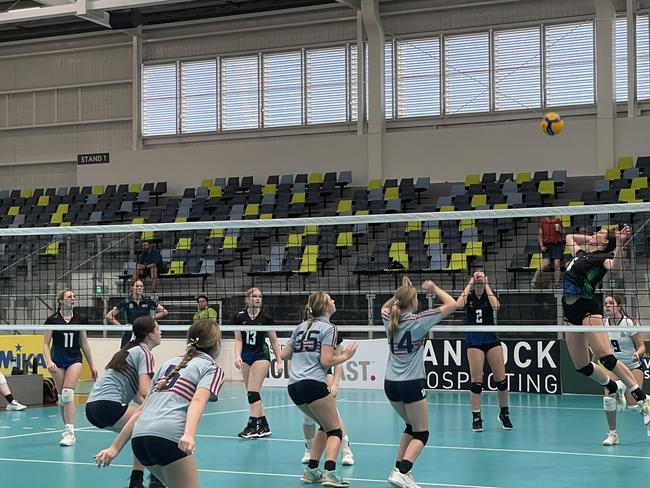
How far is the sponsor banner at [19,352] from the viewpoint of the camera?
64.6 ft

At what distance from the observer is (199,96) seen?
3103cm

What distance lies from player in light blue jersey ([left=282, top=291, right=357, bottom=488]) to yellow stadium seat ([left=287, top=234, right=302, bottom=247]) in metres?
15.5

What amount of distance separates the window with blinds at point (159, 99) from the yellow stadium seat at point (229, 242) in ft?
19.7

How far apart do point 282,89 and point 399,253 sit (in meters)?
8.13

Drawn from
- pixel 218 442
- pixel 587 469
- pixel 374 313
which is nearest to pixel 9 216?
pixel 374 313

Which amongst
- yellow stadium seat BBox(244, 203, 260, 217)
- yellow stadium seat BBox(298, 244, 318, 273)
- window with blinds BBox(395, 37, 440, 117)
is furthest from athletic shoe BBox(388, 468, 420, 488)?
window with blinds BBox(395, 37, 440, 117)

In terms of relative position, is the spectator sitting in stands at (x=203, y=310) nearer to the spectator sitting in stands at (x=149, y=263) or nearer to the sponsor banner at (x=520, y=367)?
the spectator sitting in stands at (x=149, y=263)

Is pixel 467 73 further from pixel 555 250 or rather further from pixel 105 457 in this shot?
pixel 105 457

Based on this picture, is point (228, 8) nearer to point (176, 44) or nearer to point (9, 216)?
point (176, 44)

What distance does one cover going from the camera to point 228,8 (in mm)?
29578

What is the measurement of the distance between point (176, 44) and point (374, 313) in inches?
556

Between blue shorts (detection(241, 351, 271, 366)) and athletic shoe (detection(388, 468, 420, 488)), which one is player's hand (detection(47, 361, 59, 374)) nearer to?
blue shorts (detection(241, 351, 271, 366))

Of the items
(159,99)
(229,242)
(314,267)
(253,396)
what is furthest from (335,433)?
(159,99)

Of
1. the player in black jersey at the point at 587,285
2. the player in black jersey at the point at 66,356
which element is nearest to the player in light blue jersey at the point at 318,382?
the player in black jersey at the point at 587,285
